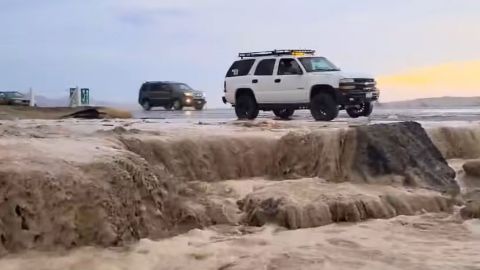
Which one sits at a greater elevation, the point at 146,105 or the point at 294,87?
the point at 294,87

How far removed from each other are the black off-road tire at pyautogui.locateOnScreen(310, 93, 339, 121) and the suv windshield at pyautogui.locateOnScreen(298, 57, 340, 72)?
0.80m

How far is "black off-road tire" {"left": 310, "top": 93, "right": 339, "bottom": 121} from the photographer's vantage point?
1805cm

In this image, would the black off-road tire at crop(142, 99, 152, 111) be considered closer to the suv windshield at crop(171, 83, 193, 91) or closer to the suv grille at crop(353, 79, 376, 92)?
the suv windshield at crop(171, 83, 193, 91)

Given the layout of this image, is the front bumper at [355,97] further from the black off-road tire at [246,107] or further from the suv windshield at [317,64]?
the black off-road tire at [246,107]

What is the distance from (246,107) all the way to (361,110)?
3.12 meters

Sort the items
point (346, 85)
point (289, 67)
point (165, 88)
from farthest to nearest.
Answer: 1. point (165, 88)
2. point (289, 67)
3. point (346, 85)

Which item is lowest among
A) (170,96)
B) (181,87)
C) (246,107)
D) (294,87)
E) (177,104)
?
(177,104)

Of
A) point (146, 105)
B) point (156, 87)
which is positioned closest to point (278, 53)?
point (156, 87)

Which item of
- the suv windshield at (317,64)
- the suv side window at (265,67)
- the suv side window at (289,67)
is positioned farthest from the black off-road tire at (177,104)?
the suv windshield at (317,64)

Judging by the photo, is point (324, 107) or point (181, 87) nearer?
point (324, 107)

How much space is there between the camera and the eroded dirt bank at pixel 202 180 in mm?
6742

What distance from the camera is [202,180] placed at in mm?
9680

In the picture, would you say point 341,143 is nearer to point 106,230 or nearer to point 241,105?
point 106,230

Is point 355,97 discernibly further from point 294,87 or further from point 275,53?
point 275,53
